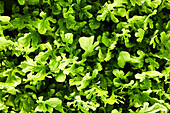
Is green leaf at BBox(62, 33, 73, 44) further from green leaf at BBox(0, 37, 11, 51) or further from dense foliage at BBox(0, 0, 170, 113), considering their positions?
green leaf at BBox(0, 37, 11, 51)

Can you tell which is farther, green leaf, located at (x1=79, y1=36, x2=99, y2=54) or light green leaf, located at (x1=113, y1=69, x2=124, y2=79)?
light green leaf, located at (x1=113, y1=69, x2=124, y2=79)

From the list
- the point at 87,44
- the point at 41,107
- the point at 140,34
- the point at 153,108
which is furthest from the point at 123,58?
the point at 41,107

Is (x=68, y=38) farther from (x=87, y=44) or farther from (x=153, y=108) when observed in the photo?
(x=153, y=108)

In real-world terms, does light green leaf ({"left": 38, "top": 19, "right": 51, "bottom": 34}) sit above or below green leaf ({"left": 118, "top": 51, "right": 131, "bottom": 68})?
above

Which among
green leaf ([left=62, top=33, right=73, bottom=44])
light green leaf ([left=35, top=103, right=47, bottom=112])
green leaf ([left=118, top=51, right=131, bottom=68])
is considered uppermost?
green leaf ([left=62, top=33, right=73, bottom=44])

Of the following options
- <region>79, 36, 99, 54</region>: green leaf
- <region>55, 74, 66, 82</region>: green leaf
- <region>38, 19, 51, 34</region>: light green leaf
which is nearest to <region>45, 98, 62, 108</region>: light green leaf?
<region>55, 74, 66, 82</region>: green leaf

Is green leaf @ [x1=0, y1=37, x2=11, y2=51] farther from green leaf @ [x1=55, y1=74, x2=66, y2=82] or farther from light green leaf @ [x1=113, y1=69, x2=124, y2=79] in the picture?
light green leaf @ [x1=113, y1=69, x2=124, y2=79]

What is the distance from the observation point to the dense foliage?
2.08 meters

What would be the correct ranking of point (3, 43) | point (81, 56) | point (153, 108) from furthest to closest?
point (81, 56) → point (153, 108) → point (3, 43)

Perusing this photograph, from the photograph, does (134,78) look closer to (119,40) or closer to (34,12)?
(119,40)

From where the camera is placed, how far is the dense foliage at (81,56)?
208 centimetres

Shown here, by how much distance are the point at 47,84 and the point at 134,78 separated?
3.03 feet

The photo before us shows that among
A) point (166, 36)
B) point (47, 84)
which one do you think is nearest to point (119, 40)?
point (166, 36)

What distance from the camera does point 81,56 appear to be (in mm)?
2270
